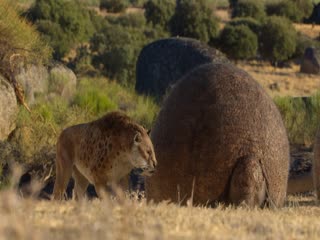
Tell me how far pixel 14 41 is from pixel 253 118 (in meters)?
12.7

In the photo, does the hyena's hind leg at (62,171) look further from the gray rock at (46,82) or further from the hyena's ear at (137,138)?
the gray rock at (46,82)

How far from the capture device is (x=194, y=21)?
54250mm

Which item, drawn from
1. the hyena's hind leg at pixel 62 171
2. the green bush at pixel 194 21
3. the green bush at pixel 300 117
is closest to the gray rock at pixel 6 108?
the green bush at pixel 300 117

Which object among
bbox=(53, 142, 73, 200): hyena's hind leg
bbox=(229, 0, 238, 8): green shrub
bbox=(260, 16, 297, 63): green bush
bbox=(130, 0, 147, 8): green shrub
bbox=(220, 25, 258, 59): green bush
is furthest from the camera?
bbox=(130, 0, 147, 8): green shrub

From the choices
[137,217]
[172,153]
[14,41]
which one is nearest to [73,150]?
[172,153]

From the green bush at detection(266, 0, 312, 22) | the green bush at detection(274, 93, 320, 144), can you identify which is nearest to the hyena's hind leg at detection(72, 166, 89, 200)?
the green bush at detection(274, 93, 320, 144)

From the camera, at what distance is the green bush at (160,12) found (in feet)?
191

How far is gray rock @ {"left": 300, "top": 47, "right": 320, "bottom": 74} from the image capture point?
156 ft

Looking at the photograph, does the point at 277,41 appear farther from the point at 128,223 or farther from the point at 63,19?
the point at 128,223

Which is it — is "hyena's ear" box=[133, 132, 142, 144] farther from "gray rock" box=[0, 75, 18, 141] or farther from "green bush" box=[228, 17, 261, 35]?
"green bush" box=[228, 17, 261, 35]

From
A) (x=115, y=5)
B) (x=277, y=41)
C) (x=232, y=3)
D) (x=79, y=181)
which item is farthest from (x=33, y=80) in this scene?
(x=232, y=3)

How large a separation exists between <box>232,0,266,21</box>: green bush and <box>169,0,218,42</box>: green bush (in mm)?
7953

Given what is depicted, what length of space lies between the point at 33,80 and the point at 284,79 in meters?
21.8

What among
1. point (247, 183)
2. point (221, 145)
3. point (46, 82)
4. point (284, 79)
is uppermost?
point (221, 145)
